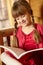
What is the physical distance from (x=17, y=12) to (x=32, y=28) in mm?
134

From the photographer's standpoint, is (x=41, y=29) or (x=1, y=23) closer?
(x=41, y=29)

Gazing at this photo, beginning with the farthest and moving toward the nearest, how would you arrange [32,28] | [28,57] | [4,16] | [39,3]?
[4,16]
[39,3]
[32,28]
[28,57]

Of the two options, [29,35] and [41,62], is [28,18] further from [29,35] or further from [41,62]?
[41,62]

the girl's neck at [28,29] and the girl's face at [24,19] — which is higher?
the girl's face at [24,19]

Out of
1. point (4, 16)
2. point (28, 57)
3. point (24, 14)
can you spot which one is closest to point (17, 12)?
point (24, 14)

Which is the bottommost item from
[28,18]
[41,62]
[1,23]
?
[41,62]

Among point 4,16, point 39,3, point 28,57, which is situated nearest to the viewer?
point 28,57

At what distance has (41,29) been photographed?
1.08 metres

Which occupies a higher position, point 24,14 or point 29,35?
point 24,14

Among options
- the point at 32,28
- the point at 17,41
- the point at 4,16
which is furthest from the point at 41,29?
the point at 4,16

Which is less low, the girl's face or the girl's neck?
the girl's face

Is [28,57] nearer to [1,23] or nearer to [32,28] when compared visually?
[32,28]

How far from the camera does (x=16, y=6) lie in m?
1.08

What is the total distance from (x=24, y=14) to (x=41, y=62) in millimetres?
304
